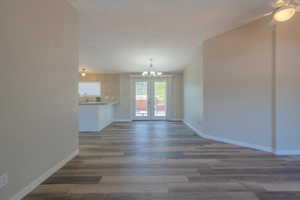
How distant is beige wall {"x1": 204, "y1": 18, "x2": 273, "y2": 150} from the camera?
140 inches

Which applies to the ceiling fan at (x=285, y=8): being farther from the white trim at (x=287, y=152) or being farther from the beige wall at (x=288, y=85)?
the white trim at (x=287, y=152)

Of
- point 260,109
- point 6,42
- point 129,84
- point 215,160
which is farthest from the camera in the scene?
point 129,84

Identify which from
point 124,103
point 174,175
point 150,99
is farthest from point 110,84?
point 174,175

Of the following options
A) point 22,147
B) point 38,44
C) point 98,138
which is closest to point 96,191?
point 22,147

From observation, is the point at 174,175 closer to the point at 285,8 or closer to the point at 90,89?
the point at 285,8

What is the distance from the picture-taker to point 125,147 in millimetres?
3885

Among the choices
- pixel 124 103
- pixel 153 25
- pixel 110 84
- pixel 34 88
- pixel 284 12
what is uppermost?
pixel 153 25

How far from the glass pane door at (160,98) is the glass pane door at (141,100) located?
46cm

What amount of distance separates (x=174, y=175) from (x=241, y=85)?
2.73 meters

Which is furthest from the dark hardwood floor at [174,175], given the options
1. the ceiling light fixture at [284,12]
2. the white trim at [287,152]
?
the ceiling light fixture at [284,12]

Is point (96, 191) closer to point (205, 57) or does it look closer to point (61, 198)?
point (61, 198)

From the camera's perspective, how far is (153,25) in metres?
3.90

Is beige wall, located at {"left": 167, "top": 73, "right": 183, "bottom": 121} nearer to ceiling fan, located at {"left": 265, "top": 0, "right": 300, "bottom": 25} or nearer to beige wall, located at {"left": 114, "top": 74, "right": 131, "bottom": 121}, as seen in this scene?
beige wall, located at {"left": 114, "top": 74, "right": 131, "bottom": 121}

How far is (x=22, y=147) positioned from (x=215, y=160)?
9.75 ft
